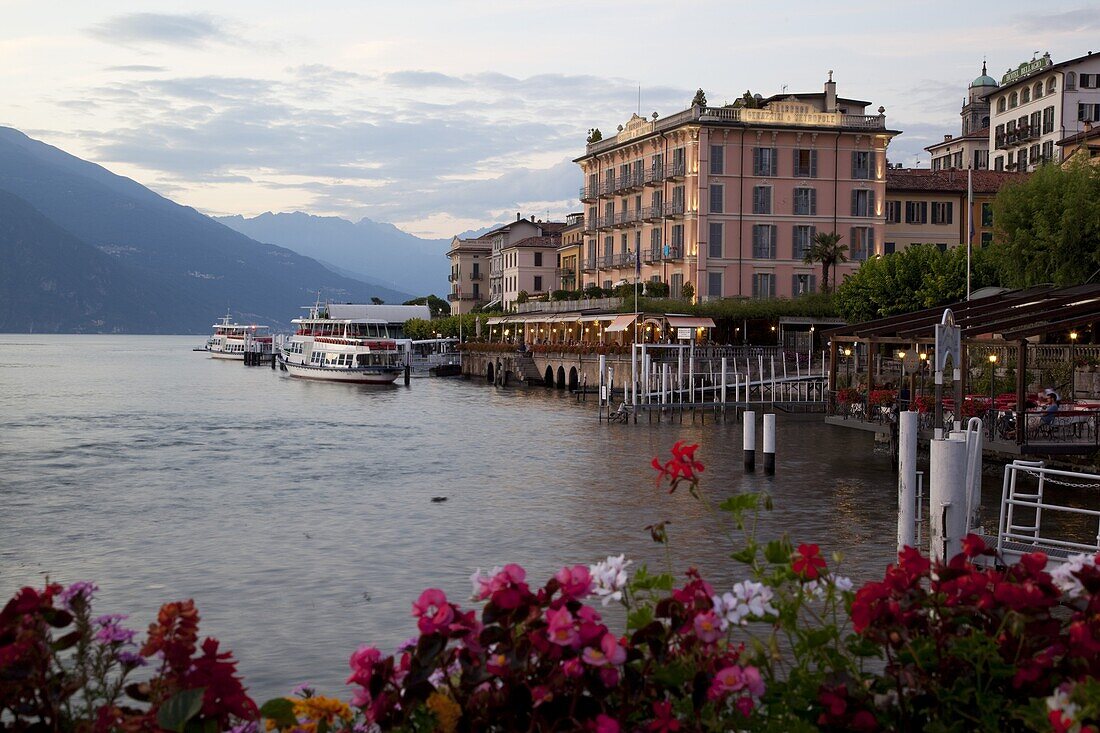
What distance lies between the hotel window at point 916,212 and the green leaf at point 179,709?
85.3 metres

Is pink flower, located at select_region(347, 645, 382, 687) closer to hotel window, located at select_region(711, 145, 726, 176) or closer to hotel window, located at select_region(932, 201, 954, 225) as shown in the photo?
hotel window, located at select_region(711, 145, 726, 176)

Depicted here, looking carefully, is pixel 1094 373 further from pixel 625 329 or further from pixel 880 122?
pixel 880 122

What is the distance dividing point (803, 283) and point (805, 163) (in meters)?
7.91

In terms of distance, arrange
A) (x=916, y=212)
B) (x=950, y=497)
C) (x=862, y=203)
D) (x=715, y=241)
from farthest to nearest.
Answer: (x=916, y=212) → (x=862, y=203) → (x=715, y=241) → (x=950, y=497)

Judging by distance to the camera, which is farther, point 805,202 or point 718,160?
point 805,202

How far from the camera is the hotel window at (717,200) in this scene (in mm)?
77062

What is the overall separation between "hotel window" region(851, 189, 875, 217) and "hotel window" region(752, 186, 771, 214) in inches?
231

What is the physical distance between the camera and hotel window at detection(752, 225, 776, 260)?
77938 millimetres

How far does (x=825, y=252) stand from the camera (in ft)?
243

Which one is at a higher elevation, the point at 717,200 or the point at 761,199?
the point at 761,199

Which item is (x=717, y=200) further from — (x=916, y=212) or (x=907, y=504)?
(x=907, y=504)

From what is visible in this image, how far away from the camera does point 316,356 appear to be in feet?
306

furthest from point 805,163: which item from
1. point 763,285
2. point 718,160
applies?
point 763,285

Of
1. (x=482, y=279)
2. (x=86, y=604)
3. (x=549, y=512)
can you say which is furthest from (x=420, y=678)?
(x=482, y=279)
